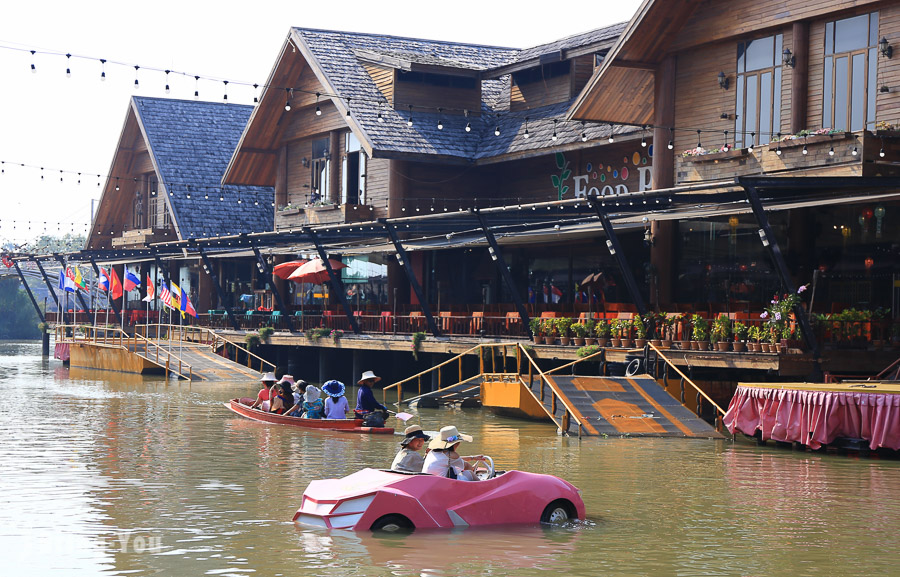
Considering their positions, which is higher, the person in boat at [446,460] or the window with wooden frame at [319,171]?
the window with wooden frame at [319,171]

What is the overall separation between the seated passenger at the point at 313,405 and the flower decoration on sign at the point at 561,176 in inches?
614

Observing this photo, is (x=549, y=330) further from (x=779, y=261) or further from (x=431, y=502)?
(x=431, y=502)

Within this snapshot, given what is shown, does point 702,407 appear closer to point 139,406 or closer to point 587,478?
point 587,478

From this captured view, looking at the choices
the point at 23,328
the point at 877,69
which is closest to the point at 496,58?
the point at 877,69

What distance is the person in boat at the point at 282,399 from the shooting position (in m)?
26.5

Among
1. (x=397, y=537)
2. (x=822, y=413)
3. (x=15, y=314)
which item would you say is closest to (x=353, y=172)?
(x=822, y=413)

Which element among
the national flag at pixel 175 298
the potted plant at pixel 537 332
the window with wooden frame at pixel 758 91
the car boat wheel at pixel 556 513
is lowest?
the car boat wheel at pixel 556 513

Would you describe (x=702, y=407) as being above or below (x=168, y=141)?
below

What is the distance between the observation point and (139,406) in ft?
103

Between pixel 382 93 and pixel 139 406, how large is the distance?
15981 millimetres

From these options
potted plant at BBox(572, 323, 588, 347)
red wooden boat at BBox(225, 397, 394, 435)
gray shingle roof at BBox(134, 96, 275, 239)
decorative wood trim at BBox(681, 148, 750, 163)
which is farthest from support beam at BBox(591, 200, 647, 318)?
gray shingle roof at BBox(134, 96, 275, 239)

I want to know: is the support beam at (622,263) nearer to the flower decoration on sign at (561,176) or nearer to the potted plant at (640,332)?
the potted plant at (640,332)

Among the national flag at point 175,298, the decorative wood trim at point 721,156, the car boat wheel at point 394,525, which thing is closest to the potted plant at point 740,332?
the decorative wood trim at point 721,156

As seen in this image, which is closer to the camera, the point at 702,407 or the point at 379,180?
the point at 702,407
